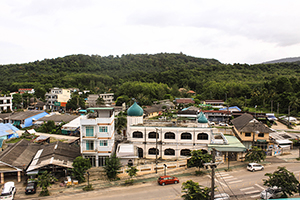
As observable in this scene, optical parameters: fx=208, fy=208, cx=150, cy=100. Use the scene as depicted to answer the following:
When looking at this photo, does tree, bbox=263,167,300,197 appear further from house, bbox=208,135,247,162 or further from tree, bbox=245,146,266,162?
house, bbox=208,135,247,162

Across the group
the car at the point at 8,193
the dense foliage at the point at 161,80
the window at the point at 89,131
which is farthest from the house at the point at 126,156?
the dense foliage at the point at 161,80

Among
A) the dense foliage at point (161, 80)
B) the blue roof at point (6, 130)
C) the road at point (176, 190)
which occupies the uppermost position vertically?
the dense foliage at point (161, 80)

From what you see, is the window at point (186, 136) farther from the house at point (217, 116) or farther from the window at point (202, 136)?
the house at point (217, 116)

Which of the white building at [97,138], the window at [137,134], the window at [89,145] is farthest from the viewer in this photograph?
the window at [137,134]

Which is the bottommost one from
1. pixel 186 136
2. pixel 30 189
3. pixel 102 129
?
pixel 30 189

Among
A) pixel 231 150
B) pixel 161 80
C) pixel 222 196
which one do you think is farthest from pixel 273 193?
pixel 161 80

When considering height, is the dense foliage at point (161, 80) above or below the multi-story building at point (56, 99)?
above

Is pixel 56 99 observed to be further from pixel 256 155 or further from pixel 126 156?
pixel 256 155

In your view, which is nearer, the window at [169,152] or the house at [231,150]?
the house at [231,150]
